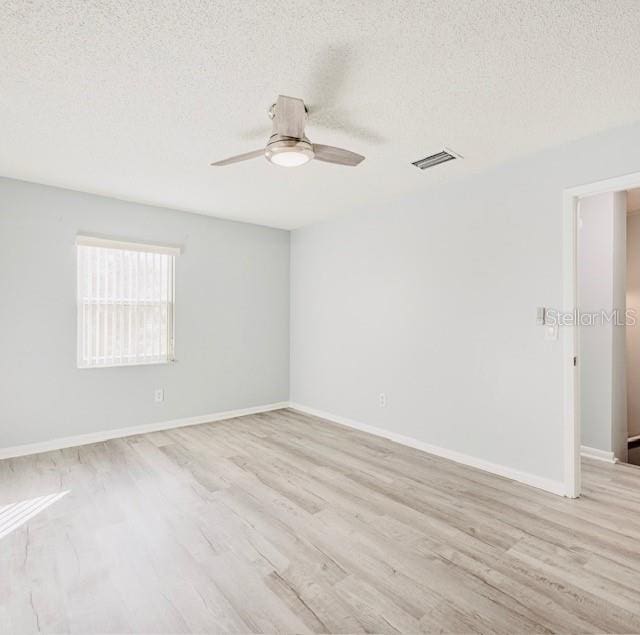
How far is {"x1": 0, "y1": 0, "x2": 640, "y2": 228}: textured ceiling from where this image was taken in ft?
5.29

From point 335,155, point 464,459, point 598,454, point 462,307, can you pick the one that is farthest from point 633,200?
point 335,155

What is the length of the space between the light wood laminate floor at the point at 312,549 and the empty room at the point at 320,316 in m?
0.02

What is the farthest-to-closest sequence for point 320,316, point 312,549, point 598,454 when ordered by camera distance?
point 320,316, point 598,454, point 312,549

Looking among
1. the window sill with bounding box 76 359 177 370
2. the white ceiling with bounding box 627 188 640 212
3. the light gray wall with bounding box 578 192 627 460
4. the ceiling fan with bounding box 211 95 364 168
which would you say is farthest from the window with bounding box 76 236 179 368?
the white ceiling with bounding box 627 188 640 212

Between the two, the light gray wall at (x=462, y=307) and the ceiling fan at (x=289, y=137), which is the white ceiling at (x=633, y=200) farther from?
the ceiling fan at (x=289, y=137)

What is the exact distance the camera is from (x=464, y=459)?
3.41m

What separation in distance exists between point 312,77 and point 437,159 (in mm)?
1439

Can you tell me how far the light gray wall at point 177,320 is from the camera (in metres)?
3.56

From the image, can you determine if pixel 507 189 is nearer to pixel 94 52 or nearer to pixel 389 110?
pixel 389 110

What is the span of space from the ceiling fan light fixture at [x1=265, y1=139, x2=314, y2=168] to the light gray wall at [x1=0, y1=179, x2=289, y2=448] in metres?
2.75

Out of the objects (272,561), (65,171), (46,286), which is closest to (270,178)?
(65,171)

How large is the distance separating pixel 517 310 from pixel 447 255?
0.83m

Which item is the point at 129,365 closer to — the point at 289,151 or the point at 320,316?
the point at 320,316

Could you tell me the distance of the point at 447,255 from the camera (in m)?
3.61
